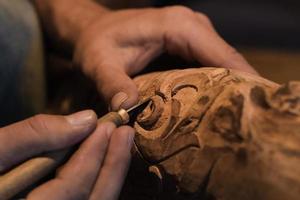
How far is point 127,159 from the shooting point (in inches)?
34.1

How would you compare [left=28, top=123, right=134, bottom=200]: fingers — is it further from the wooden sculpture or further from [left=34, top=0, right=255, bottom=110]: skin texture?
[left=34, top=0, right=255, bottom=110]: skin texture

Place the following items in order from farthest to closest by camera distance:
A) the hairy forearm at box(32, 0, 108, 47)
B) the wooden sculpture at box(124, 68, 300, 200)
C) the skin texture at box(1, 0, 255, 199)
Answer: the hairy forearm at box(32, 0, 108, 47), the skin texture at box(1, 0, 255, 199), the wooden sculpture at box(124, 68, 300, 200)

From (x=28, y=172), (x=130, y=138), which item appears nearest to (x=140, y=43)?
(x=130, y=138)

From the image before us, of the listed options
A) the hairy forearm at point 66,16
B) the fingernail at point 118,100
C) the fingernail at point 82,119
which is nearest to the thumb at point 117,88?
the fingernail at point 118,100

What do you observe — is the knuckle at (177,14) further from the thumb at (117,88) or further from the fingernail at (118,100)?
the fingernail at (118,100)

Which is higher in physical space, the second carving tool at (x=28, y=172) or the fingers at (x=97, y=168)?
the second carving tool at (x=28, y=172)

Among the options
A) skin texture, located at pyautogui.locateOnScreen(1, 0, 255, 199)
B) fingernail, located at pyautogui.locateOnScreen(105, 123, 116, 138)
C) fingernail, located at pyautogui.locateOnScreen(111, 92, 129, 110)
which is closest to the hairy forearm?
skin texture, located at pyautogui.locateOnScreen(1, 0, 255, 199)

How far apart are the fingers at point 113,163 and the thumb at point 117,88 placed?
3.9 inches

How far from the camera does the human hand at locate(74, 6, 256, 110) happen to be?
3.78 ft

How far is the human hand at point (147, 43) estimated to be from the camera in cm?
115

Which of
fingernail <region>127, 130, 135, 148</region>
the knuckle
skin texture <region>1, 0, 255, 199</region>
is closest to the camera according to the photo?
fingernail <region>127, 130, 135, 148</region>

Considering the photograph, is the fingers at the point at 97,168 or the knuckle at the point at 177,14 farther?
the knuckle at the point at 177,14

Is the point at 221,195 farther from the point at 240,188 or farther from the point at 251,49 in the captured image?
the point at 251,49

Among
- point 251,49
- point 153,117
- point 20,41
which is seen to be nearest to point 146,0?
point 251,49
